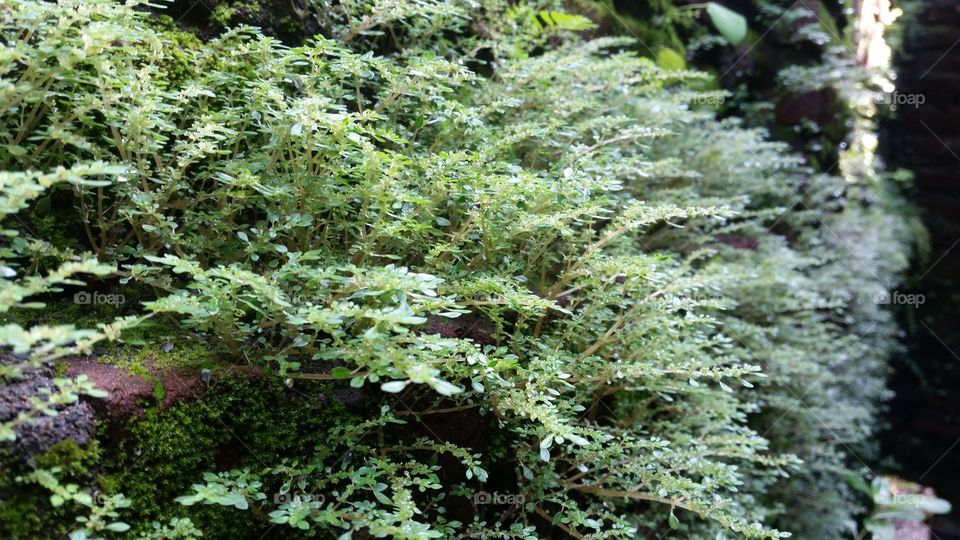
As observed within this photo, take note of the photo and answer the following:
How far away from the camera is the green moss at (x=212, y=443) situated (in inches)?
58.4

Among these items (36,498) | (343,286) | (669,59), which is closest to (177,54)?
(343,286)

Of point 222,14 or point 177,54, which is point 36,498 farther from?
point 222,14

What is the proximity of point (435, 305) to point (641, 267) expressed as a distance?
74 cm

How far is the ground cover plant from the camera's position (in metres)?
1.43

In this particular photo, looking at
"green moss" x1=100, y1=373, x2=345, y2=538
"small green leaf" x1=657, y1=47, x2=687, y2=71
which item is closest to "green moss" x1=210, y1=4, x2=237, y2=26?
"green moss" x1=100, y1=373, x2=345, y2=538

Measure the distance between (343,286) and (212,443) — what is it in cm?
50

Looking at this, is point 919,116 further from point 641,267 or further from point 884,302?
point 641,267

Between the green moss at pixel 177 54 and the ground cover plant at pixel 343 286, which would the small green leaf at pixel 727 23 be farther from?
the green moss at pixel 177 54

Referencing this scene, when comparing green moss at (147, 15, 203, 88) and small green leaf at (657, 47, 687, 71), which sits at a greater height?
green moss at (147, 15, 203, 88)

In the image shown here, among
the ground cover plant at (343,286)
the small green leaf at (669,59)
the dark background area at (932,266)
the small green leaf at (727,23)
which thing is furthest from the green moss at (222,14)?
the dark background area at (932,266)

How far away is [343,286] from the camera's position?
159cm

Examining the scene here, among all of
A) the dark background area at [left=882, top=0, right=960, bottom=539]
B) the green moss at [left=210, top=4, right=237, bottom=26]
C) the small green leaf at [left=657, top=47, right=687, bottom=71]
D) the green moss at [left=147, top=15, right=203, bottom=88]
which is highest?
the green moss at [left=210, top=4, right=237, bottom=26]

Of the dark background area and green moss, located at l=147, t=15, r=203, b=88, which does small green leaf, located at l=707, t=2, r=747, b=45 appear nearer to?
the dark background area

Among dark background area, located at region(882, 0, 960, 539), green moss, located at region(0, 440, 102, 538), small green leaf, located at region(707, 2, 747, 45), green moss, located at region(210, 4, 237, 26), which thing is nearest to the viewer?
green moss, located at region(0, 440, 102, 538)
